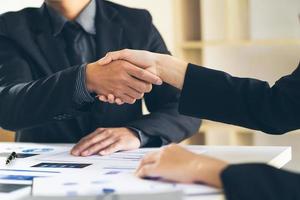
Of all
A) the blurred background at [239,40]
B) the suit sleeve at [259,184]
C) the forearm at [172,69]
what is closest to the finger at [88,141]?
the forearm at [172,69]

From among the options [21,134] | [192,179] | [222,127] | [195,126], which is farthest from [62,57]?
[222,127]

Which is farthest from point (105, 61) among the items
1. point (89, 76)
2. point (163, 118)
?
point (163, 118)

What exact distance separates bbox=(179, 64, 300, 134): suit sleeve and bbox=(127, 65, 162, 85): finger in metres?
0.24

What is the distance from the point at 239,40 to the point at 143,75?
5.26ft

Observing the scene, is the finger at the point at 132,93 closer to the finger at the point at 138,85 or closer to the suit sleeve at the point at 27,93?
the finger at the point at 138,85

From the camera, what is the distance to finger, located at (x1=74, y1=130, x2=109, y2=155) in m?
1.66

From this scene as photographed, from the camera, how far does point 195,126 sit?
2092 mm

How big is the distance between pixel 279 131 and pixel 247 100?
117 mm

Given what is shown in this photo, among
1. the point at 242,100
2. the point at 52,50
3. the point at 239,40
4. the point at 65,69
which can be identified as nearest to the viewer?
the point at 242,100

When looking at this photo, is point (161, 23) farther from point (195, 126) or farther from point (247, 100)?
point (247, 100)

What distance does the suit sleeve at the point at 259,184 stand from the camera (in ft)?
3.35

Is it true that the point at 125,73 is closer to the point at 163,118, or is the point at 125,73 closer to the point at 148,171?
the point at 163,118

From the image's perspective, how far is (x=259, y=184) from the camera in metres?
1.03

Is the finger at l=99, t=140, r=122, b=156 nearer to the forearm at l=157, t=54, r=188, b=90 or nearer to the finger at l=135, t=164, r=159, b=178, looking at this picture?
the forearm at l=157, t=54, r=188, b=90
